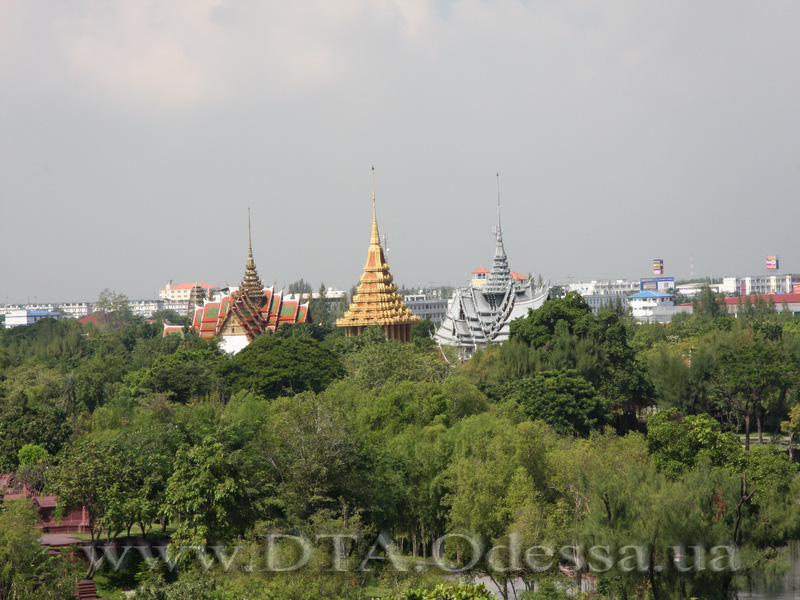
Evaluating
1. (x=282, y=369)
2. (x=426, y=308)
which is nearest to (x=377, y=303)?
(x=282, y=369)

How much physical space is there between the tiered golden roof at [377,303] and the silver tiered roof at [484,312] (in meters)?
3.50

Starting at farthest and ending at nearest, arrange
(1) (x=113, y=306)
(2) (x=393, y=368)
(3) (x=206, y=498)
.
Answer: (1) (x=113, y=306), (2) (x=393, y=368), (3) (x=206, y=498)

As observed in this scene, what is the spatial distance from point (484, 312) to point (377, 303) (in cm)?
783

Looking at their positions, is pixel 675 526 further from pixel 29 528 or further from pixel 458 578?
pixel 29 528

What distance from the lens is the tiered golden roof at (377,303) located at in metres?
86.6

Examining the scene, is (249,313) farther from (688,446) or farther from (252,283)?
(688,446)

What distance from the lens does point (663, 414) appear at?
42094 mm

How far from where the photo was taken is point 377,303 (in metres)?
87.2

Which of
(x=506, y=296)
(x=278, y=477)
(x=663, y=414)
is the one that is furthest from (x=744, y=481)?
(x=506, y=296)

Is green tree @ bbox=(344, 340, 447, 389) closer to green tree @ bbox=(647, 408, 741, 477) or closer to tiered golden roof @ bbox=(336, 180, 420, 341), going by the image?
green tree @ bbox=(647, 408, 741, 477)

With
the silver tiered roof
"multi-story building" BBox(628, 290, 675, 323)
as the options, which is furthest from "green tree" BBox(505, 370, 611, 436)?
"multi-story building" BBox(628, 290, 675, 323)

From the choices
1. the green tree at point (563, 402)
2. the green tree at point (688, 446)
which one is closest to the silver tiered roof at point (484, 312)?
the green tree at point (563, 402)

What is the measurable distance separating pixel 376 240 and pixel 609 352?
34857 millimetres

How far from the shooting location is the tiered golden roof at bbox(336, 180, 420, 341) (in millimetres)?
86625
